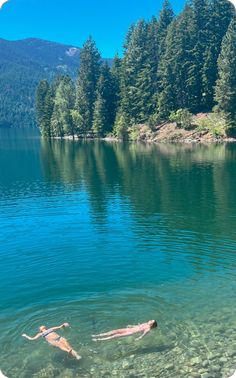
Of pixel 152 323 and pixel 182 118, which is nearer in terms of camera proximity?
pixel 152 323

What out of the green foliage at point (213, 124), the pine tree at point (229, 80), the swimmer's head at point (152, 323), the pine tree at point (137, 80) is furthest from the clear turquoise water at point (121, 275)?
the pine tree at point (137, 80)

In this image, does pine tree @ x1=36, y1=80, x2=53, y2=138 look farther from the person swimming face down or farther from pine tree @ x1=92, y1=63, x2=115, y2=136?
the person swimming face down

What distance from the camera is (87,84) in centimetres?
13000

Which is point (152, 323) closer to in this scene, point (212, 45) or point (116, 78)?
point (212, 45)

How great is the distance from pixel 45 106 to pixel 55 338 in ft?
466

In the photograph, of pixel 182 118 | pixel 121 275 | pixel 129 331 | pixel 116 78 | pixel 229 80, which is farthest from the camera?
pixel 116 78

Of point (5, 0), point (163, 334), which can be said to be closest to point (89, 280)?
point (163, 334)

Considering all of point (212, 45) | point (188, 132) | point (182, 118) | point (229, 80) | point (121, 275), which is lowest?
point (121, 275)

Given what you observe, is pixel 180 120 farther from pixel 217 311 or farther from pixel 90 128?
pixel 217 311

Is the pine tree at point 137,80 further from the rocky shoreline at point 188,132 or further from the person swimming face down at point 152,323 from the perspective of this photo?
the person swimming face down at point 152,323

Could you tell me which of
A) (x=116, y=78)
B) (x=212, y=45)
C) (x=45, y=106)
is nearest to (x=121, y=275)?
(x=212, y=45)

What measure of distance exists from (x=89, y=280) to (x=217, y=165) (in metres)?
41.2

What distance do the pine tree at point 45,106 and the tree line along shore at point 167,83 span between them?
15969 millimetres

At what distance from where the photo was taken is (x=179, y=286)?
19969 mm
